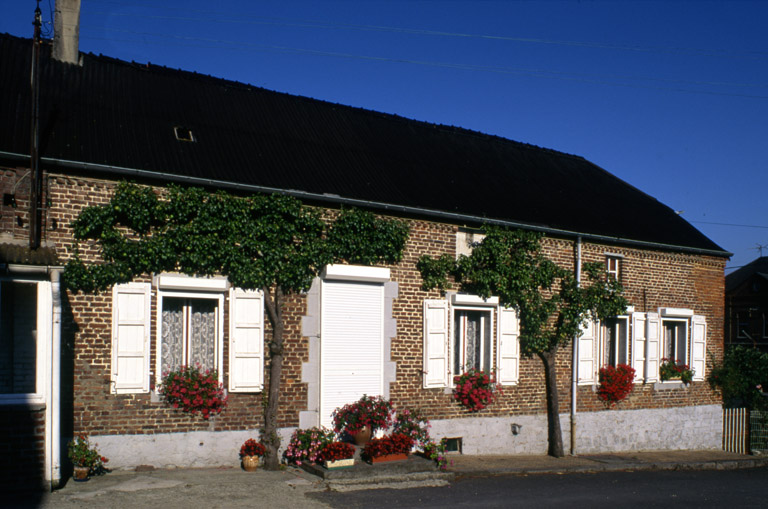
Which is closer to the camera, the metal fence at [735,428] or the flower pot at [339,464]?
the flower pot at [339,464]

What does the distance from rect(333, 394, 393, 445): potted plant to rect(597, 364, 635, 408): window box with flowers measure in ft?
19.2

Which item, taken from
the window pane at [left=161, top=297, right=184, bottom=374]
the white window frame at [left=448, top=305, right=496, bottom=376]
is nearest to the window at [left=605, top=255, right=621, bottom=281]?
the white window frame at [left=448, top=305, right=496, bottom=376]

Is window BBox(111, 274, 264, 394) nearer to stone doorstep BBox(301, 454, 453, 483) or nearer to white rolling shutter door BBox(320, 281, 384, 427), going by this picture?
white rolling shutter door BBox(320, 281, 384, 427)

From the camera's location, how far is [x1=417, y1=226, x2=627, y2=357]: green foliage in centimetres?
1382

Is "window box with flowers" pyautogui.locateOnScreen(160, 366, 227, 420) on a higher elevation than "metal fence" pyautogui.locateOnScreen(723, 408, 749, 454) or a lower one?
higher

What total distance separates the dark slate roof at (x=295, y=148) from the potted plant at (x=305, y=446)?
3.86 meters

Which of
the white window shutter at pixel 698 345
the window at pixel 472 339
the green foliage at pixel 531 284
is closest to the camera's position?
the green foliage at pixel 531 284

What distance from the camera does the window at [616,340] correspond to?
653 inches

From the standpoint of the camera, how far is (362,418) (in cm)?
1192

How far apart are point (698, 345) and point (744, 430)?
7.56ft

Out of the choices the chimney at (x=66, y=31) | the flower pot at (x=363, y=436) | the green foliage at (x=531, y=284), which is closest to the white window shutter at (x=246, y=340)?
the flower pot at (x=363, y=436)

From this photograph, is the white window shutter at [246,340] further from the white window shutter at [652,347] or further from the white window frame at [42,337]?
the white window shutter at [652,347]

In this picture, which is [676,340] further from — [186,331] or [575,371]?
[186,331]

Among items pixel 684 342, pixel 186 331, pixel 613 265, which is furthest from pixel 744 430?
pixel 186 331
